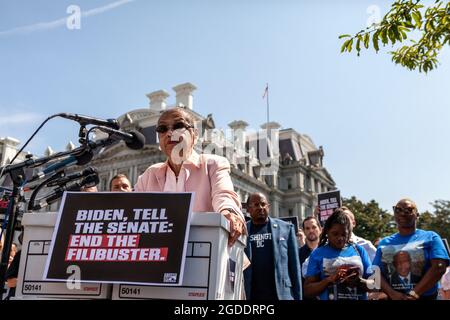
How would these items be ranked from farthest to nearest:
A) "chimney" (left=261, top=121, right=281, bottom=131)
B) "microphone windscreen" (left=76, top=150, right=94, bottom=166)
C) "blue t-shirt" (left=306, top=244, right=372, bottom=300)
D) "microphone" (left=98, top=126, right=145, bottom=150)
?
"chimney" (left=261, top=121, right=281, bottom=131) < "microphone windscreen" (left=76, top=150, right=94, bottom=166) < "microphone" (left=98, top=126, right=145, bottom=150) < "blue t-shirt" (left=306, top=244, right=372, bottom=300)

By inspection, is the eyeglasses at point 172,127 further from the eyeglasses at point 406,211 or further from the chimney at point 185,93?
the chimney at point 185,93

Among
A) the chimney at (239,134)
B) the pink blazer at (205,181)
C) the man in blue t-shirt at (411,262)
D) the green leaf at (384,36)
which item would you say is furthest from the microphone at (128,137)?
the chimney at (239,134)

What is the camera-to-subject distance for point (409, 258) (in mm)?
4531

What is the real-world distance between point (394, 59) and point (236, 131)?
148 feet

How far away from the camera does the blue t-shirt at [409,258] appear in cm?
443

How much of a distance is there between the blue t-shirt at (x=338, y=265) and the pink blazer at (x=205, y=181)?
1799mm

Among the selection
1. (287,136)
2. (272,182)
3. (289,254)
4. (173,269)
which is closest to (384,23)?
(289,254)

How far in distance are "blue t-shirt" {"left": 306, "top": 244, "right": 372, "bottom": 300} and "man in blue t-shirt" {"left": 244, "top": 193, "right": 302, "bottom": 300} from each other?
75 centimetres

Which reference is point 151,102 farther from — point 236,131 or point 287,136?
point 287,136

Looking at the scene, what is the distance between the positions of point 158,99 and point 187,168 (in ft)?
139

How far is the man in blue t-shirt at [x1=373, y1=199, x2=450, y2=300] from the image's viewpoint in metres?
4.33

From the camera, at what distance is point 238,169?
47656 millimetres

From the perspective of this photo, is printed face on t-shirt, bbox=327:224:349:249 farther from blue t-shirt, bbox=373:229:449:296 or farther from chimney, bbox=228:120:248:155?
chimney, bbox=228:120:248:155

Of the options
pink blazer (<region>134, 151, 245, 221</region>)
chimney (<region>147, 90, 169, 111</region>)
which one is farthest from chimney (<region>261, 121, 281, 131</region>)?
pink blazer (<region>134, 151, 245, 221</region>)
